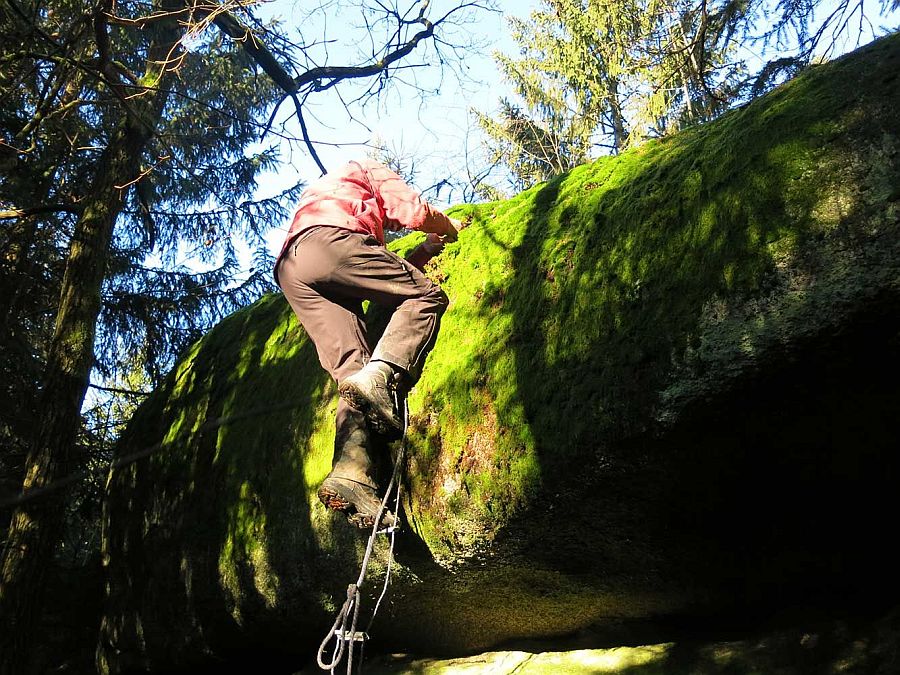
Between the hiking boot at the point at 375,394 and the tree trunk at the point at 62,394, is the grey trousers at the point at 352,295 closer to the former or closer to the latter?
the hiking boot at the point at 375,394

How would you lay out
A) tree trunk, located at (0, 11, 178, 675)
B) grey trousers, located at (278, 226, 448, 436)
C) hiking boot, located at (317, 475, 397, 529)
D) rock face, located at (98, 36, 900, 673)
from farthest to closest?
1. tree trunk, located at (0, 11, 178, 675)
2. grey trousers, located at (278, 226, 448, 436)
3. hiking boot, located at (317, 475, 397, 529)
4. rock face, located at (98, 36, 900, 673)

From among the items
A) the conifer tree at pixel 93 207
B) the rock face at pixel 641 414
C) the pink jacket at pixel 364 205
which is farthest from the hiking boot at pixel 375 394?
the conifer tree at pixel 93 207

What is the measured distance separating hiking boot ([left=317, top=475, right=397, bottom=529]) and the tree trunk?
348 centimetres

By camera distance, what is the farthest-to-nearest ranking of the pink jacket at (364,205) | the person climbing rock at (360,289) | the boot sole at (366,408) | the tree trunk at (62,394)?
the tree trunk at (62,394) < the pink jacket at (364,205) < the person climbing rock at (360,289) < the boot sole at (366,408)

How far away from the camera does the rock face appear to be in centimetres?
279

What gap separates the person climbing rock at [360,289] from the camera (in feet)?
12.9

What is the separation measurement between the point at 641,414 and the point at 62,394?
571 centimetres

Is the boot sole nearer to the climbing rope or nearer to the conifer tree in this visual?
the climbing rope

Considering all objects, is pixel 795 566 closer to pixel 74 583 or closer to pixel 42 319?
pixel 74 583

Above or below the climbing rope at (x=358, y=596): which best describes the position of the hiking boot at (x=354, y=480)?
above

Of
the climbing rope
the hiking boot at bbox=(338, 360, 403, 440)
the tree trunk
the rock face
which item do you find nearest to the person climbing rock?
the hiking boot at bbox=(338, 360, 403, 440)

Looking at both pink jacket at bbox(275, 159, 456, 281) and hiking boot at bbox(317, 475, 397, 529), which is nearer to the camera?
hiking boot at bbox(317, 475, 397, 529)

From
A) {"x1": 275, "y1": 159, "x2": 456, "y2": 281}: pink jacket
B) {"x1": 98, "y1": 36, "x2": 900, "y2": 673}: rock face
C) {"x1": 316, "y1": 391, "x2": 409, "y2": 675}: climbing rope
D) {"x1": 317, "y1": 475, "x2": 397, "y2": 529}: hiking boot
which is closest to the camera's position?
{"x1": 98, "y1": 36, "x2": 900, "y2": 673}: rock face

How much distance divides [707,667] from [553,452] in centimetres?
142
